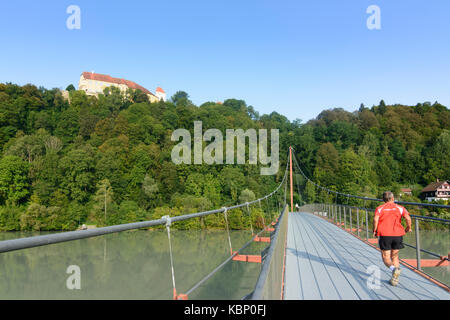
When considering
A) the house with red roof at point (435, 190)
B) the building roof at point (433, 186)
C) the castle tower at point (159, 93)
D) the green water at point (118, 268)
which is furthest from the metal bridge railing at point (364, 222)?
the castle tower at point (159, 93)

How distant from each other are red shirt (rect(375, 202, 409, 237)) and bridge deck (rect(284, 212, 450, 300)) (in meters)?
0.43

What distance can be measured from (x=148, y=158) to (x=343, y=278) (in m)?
40.9

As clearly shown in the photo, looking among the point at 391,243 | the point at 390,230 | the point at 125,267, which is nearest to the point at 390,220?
the point at 390,230

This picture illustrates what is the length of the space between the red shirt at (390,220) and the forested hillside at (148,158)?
25.3m

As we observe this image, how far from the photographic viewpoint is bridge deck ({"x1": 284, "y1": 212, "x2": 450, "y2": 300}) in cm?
261

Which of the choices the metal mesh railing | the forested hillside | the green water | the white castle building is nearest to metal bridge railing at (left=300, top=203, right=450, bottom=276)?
the metal mesh railing

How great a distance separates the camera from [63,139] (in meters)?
50.6

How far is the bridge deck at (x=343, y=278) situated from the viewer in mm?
2607

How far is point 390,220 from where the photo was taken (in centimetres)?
305

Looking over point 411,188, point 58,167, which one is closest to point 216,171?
point 58,167

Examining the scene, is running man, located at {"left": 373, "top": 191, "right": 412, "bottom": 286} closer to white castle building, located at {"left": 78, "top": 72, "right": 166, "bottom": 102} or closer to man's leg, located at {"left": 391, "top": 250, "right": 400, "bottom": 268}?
man's leg, located at {"left": 391, "top": 250, "right": 400, "bottom": 268}

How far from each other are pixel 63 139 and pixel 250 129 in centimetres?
2841

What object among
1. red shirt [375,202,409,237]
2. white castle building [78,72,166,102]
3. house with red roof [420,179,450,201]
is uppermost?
white castle building [78,72,166,102]
